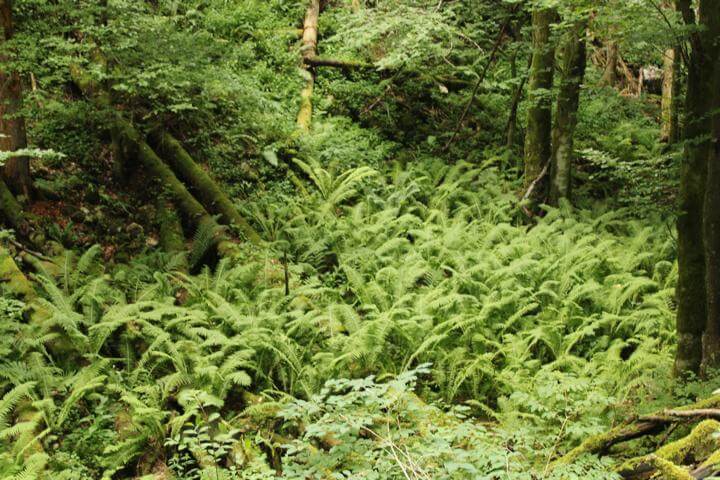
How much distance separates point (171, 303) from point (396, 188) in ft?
17.4

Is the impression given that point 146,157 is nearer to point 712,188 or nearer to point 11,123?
point 11,123

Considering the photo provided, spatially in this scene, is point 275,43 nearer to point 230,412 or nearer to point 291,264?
point 291,264

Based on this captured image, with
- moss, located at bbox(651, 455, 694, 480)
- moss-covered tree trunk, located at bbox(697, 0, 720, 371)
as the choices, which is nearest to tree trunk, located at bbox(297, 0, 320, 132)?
moss-covered tree trunk, located at bbox(697, 0, 720, 371)

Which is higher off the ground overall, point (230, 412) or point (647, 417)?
point (647, 417)

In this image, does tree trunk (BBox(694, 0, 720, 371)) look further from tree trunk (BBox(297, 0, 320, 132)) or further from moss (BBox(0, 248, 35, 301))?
tree trunk (BBox(297, 0, 320, 132))

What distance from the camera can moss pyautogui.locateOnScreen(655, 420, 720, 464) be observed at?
3.25 m

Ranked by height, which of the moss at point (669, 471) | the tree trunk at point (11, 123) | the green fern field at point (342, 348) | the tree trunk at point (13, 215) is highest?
the tree trunk at point (11, 123)

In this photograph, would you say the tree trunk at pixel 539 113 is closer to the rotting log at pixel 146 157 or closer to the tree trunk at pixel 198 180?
the tree trunk at pixel 198 180

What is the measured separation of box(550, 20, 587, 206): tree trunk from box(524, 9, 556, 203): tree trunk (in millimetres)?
222

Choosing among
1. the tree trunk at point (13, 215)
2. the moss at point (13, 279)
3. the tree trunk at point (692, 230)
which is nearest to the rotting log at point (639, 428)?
the tree trunk at point (692, 230)

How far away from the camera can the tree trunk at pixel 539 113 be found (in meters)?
11.0

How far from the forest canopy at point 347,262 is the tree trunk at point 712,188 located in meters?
0.02

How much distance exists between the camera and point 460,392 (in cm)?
712

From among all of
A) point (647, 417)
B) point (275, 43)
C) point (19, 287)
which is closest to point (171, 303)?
point (19, 287)
